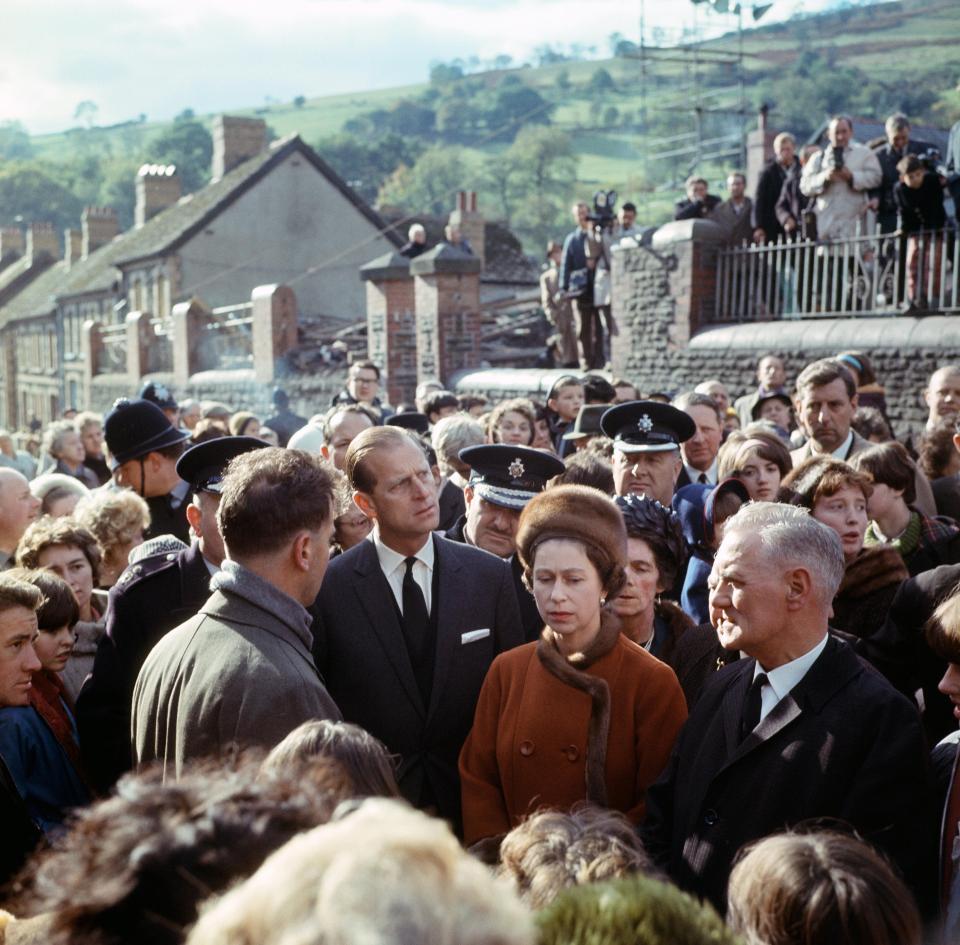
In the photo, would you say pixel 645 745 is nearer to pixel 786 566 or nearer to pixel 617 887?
pixel 786 566

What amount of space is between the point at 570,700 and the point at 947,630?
1.11 metres

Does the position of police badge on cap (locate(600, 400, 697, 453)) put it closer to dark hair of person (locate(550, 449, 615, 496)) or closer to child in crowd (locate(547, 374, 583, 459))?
dark hair of person (locate(550, 449, 615, 496))

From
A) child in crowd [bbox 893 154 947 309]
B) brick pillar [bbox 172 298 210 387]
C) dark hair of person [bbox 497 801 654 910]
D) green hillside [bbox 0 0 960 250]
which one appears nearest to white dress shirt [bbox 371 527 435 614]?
dark hair of person [bbox 497 801 654 910]

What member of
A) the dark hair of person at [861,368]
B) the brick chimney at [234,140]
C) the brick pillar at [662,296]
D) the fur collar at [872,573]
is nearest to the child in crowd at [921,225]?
the dark hair of person at [861,368]

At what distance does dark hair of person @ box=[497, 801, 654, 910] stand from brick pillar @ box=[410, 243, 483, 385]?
1567 centimetres

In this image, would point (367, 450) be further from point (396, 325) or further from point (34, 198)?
point (34, 198)

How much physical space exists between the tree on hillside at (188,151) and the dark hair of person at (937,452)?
4321 inches

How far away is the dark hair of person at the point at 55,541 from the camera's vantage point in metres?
5.20

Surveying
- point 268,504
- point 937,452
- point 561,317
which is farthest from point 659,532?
point 561,317

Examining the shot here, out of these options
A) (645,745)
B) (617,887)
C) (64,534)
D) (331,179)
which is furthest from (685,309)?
(331,179)

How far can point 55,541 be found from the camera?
17.0 feet

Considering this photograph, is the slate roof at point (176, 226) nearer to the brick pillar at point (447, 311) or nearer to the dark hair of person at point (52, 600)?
the brick pillar at point (447, 311)

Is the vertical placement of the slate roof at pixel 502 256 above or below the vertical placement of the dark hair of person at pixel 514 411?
above

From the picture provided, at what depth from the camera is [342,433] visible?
272 inches
